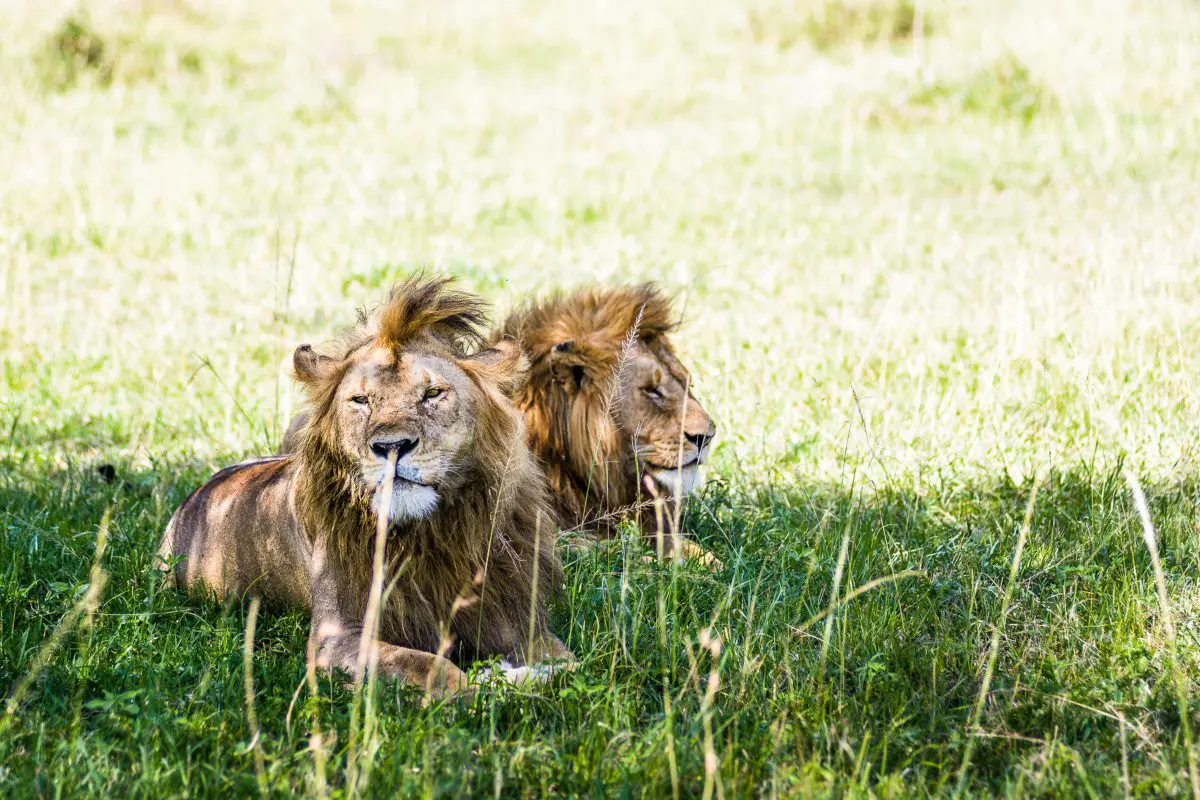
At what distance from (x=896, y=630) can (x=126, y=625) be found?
2.16 meters

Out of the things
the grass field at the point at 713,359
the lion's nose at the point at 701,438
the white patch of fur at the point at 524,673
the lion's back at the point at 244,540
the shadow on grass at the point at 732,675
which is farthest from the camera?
the lion's nose at the point at 701,438

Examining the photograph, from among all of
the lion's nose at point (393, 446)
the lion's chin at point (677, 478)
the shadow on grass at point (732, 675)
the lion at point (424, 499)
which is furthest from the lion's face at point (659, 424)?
the lion's nose at point (393, 446)

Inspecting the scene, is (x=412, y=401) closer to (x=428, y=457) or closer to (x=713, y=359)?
(x=428, y=457)

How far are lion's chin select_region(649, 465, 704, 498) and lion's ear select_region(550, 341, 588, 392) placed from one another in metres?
0.39

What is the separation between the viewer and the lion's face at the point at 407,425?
139 inches

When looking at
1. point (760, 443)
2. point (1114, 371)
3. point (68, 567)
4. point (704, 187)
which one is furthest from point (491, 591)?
point (704, 187)

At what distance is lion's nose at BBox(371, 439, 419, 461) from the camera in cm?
349

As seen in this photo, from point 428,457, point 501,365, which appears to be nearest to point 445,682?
point 428,457

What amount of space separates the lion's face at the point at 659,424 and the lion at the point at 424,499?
744mm

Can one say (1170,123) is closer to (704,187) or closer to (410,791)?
(704,187)

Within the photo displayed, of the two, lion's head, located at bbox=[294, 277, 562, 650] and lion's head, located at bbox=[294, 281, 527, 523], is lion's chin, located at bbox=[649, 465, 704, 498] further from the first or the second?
lion's head, located at bbox=[294, 281, 527, 523]

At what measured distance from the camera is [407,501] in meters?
3.55

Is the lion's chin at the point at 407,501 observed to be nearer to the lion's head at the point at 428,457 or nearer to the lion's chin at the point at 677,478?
the lion's head at the point at 428,457

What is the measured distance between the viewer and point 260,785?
304 centimetres
